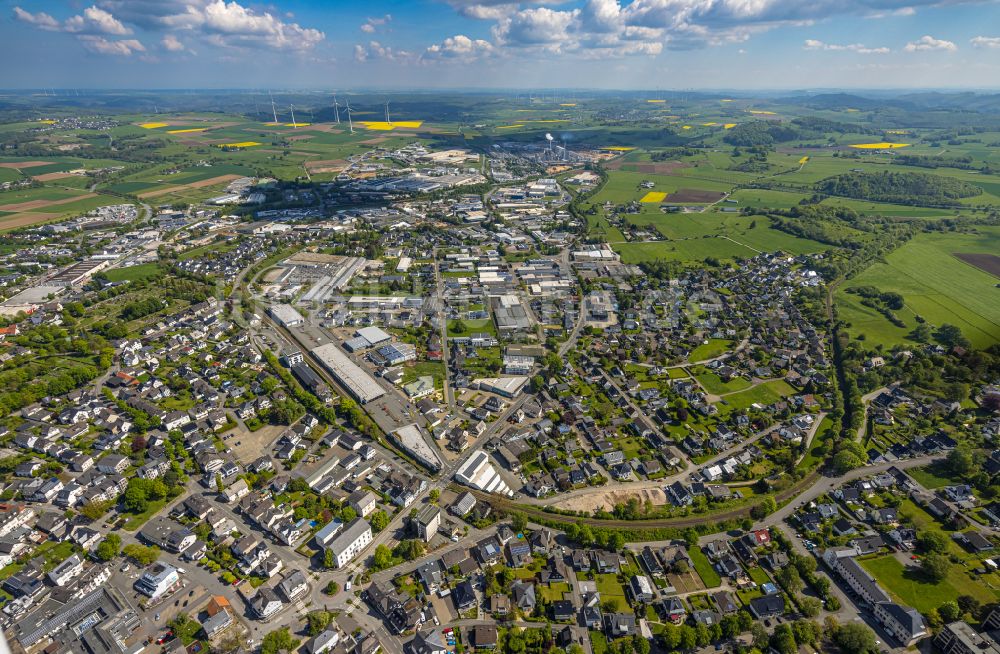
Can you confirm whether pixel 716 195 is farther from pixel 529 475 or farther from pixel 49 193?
pixel 49 193

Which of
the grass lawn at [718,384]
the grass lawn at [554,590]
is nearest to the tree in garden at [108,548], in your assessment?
the grass lawn at [554,590]

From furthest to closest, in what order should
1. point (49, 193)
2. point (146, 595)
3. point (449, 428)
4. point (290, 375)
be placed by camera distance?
point (49, 193) < point (290, 375) < point (449, 428) < point (146, 595)

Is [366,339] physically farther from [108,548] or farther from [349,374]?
[108,548]

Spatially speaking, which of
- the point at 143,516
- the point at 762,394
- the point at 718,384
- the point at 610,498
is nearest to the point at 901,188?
the point at 762,394

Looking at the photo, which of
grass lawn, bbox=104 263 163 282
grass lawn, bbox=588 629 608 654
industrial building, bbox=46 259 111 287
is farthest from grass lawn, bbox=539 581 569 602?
industrial building, bbox=46 259 111 287

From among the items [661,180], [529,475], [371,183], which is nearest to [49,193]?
[371,183]

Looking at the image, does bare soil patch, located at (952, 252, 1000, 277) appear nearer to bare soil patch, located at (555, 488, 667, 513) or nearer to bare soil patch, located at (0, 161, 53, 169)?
bare soil patch, located at (555, 488, 667, 513)
